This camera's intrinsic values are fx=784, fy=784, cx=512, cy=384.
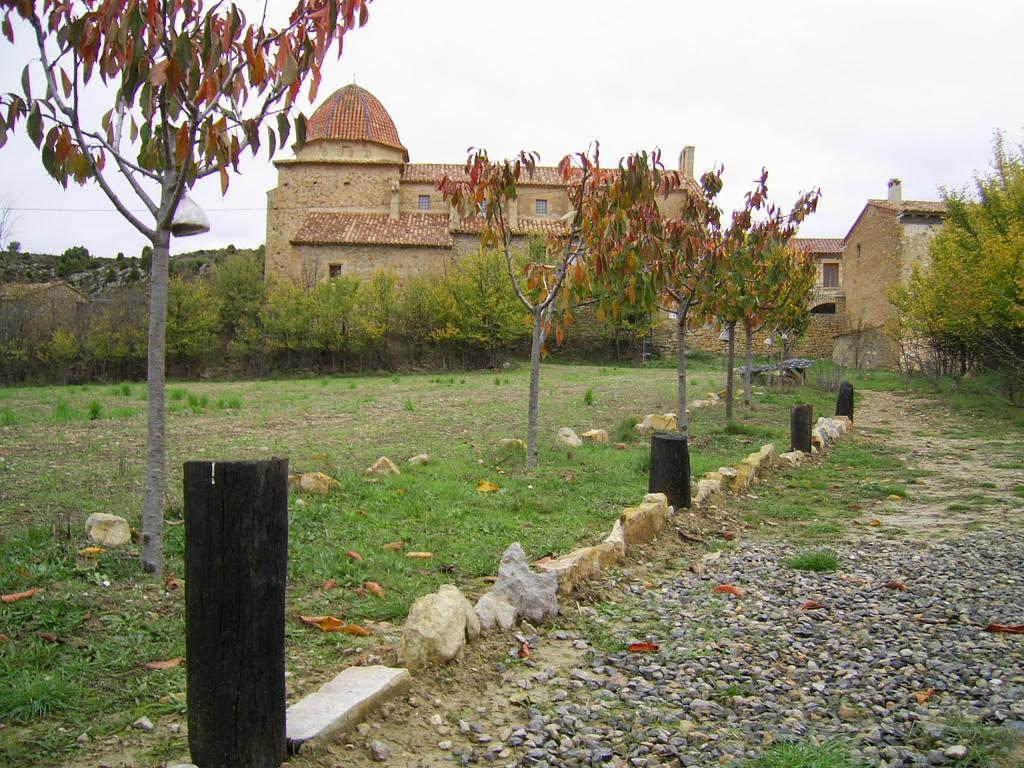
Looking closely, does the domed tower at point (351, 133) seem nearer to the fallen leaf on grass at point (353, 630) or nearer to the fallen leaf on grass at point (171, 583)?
the fallen leaf on grass at point (171, 583)

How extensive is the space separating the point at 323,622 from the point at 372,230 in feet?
118

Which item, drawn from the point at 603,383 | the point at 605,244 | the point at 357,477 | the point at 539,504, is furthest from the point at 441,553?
the point at 603,383

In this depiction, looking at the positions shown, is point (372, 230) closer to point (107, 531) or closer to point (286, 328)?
point (286, 328)

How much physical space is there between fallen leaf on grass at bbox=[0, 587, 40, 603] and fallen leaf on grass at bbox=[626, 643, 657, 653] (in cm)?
282

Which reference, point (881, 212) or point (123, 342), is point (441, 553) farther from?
point (881, 212)

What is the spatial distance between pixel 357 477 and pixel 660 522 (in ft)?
8.77

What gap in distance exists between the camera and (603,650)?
3.71 m

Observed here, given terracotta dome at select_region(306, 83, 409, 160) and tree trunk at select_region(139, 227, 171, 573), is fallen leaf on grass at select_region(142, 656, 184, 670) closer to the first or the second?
tree trunk at select_region(139, 227, 171, 573)

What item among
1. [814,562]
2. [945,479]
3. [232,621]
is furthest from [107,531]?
[945,479]

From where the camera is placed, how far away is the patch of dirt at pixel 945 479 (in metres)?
6.51

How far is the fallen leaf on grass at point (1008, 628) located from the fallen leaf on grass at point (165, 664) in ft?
12.3

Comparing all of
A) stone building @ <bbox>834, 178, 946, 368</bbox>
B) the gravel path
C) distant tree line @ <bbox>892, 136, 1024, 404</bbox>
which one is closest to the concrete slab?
the gravel path

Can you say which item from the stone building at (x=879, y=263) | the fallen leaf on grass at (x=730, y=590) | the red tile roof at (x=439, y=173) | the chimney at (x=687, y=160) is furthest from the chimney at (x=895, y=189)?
the fallen leaf on grass at (x=730, y=590)

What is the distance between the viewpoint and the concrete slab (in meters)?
2.57
